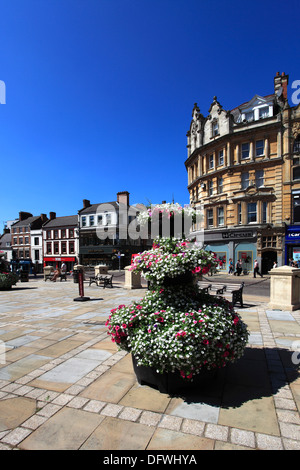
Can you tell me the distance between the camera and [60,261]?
46188 millimetres

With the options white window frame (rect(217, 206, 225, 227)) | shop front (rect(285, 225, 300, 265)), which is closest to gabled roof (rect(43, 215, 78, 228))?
white window frame (rect(217, 206, 225, 227))

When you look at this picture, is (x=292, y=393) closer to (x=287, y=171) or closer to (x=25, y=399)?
(x=25, y=399)

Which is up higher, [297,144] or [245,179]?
[297,144]

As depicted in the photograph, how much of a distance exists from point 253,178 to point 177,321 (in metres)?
23.8

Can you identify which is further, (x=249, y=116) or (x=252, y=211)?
(x=249, y=116)

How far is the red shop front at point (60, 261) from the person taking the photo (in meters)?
45.2

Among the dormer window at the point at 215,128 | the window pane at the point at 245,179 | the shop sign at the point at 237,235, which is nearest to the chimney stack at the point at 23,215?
the dormer window at the point at 215,128

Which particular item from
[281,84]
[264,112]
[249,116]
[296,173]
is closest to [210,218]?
[296,173]

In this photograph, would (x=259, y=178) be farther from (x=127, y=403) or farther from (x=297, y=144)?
(x=127, y=403)

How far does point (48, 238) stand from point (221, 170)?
35735 millimetres

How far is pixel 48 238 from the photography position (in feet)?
155

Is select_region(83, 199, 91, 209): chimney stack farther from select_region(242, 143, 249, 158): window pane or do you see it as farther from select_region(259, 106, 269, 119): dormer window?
select_region(259, 106, 269, 119): dormer window

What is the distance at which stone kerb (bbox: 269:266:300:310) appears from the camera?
8621mm
